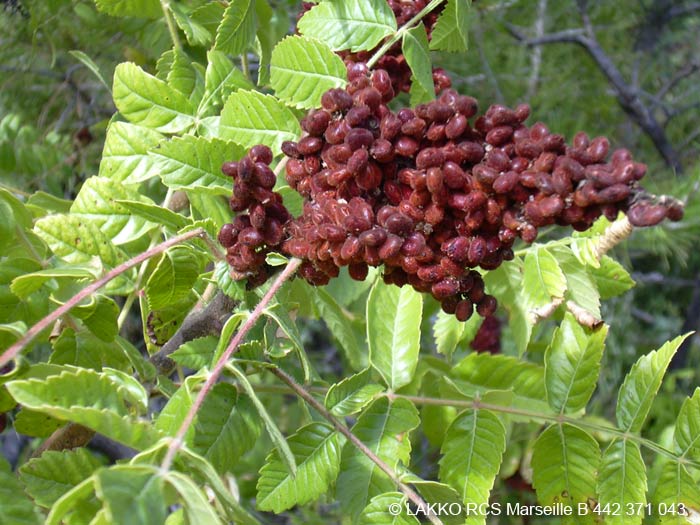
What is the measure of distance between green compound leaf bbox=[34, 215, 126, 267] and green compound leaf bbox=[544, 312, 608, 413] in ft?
3.25

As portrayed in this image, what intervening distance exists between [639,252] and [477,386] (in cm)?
237

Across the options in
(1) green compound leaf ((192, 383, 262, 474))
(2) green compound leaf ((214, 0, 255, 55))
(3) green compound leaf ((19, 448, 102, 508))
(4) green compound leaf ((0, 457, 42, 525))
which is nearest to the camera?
(4) green compound leaf ((0, 457, 42, 525))

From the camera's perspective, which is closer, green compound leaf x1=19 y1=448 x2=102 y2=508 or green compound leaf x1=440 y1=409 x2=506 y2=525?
green compound leaf x1=19 y1=448 x2=102 y2=508

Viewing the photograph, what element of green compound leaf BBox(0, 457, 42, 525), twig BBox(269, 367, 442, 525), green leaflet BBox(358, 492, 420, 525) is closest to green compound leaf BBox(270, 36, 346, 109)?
twig BBox(269, 367, 442, 525)

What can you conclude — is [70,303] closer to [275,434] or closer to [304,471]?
[275,434]

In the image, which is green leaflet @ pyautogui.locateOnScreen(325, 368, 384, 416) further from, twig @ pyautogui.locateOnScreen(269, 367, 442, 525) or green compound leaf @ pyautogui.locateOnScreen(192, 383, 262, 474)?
green compound leaf @ pyautogui.locateOnScreen(192, 383, 262, 474)

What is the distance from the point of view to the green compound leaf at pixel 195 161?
1502 mm

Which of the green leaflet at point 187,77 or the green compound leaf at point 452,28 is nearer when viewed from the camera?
the green compound leaf at point 452,28

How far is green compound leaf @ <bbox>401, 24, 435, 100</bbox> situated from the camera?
5.32 ft

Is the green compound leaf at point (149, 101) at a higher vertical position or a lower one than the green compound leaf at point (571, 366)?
higher

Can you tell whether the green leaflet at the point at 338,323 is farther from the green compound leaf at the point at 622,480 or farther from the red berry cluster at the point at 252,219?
the green compound leaf at the point at 622,480

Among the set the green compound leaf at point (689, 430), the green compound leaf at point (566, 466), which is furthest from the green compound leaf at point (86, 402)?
the green compound leaf at point (689, 430)

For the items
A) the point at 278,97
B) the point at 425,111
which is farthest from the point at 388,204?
the point at 278,97

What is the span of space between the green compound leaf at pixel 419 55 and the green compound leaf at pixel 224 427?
0.81 meters
